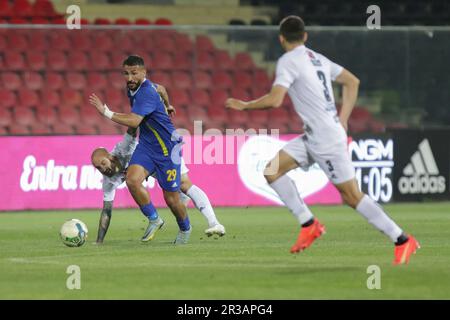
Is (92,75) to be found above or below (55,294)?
above

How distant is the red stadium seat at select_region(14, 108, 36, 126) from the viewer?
2006cm

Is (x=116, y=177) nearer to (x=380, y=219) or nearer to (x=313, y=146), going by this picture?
(x=313, y=146)

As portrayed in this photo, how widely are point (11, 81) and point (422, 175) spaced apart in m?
7.63

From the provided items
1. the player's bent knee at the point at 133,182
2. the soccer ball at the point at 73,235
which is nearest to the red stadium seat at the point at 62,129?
the soccer ball at the point at 73,235

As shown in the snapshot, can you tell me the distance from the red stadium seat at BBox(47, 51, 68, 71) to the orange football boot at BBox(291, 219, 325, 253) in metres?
10.3

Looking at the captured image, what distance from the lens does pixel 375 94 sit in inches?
853

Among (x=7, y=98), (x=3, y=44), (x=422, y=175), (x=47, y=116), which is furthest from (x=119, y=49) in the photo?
(x=422, y=175)

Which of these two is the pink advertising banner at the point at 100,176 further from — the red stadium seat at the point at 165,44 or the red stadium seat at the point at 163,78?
the red stadium seat at the point at 165,44

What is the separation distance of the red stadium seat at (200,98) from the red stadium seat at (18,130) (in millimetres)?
3146
